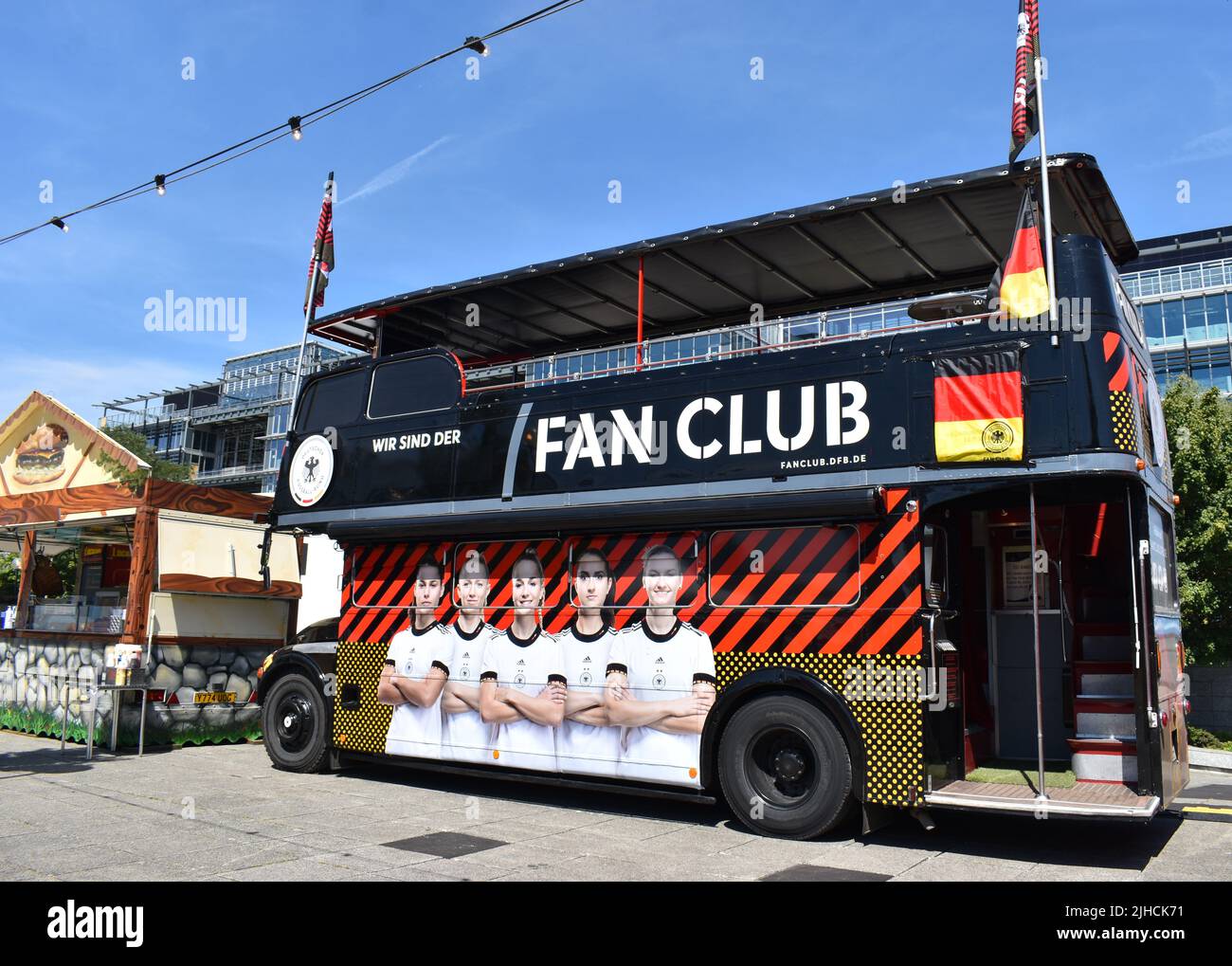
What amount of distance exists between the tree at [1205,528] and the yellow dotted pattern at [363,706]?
15199 millimetres

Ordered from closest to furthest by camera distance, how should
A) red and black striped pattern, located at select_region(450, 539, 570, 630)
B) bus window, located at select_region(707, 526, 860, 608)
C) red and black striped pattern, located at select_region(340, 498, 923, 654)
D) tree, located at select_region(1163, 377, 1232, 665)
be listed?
red and black striped pattern, located at select_region(340, 498, 923, 654) < bus window, located at select_region(707, 526, 860, 608) < red and black striped pattern, located at select_region(450, 539, 570, 630) < tree, located at select_region(1163, 377, 1232, 665)

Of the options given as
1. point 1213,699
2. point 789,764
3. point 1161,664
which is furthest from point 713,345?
point 1213,699

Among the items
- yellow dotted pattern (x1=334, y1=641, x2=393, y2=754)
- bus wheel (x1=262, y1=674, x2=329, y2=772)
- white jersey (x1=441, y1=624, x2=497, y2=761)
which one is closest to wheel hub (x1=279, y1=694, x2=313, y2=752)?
bus wheel (x1=262, y1=674, x2=329, y2=772)

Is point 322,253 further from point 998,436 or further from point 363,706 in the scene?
point 998,436

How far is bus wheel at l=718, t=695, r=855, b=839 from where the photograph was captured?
7.45 metres

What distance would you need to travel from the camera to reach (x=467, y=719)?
32.4 feet

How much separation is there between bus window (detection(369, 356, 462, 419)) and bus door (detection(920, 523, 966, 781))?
538cm

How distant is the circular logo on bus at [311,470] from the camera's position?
11391 millimetres

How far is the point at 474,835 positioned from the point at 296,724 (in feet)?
14.6

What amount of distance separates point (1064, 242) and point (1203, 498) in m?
14.4

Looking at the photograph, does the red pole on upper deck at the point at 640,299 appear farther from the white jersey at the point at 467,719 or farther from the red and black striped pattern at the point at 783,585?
the white jersey at the point at 467,719

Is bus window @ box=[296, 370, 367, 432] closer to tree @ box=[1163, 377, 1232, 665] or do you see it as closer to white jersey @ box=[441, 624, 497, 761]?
white jersey @ box=[441, 624, 497, 761]

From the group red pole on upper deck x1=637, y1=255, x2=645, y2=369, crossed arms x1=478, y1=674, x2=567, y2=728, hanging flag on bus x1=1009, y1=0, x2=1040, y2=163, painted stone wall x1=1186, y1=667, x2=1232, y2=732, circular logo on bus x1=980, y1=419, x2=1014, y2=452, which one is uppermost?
hanging flag on bus x1=1009, y1=0, x2=1040, y2=163
